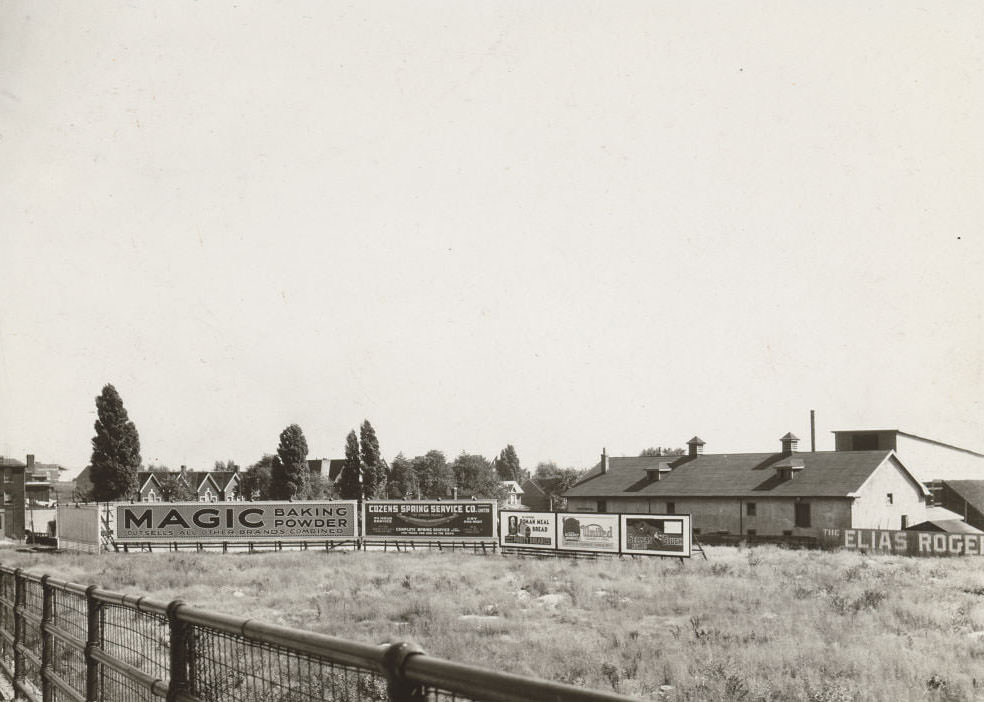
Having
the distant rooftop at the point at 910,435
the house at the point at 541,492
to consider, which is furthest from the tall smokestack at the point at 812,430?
the house at the point at 541,492

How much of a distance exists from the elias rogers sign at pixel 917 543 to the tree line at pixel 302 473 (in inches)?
1598

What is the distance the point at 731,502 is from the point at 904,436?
2501 cm

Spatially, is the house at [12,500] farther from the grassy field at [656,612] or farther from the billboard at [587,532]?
the billboard at [587,532]

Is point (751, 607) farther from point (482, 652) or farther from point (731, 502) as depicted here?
→ point (731, 502)

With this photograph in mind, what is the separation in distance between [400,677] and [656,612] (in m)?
23.2

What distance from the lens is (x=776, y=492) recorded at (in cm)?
5631

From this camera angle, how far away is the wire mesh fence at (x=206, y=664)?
2.70m

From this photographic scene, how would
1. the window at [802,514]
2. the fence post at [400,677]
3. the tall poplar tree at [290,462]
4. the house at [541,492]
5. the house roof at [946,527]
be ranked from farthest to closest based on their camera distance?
the house at [541,492], the tall poplar tree at [290,462], the window at [802,514], the house roof at [946,527], the fence post at [400,677]

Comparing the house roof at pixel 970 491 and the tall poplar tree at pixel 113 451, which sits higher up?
the tall poplar tree at pixel 113 451

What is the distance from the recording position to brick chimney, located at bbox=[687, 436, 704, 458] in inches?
2672

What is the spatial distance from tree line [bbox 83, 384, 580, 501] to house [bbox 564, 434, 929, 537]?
21.7 meters

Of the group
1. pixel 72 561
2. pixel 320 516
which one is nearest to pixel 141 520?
pixel 72 561

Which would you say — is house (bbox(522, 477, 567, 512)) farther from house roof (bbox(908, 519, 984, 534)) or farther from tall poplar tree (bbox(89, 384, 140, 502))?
house roof (bbox(908, 519, 984, 534))

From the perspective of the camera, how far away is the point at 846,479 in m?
54.6
